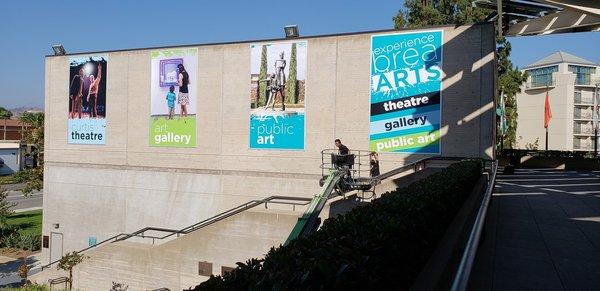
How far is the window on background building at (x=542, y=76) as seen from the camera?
273 ft

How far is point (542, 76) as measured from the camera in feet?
278

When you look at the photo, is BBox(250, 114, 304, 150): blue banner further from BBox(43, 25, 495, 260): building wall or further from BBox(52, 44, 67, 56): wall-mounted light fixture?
BBox(52, 44, 67, 56): wall-mounted light fixture

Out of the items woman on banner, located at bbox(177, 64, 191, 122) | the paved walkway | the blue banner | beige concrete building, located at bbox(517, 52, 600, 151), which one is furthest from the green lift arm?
beige concrete building, located at bbox(517, 52, 600, 151)

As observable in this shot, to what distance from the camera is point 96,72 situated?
1148 inches

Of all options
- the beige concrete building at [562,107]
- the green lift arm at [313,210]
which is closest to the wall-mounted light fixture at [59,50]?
Answer: the green lift arm at [313,210]

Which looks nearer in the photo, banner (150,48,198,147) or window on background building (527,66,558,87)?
banner (150,48,198,147)

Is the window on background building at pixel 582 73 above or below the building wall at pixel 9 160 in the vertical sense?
above

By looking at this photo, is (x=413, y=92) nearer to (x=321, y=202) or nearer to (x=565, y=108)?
(x=321, y=202)

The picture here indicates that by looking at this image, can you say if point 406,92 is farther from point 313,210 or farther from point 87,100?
point 87,100

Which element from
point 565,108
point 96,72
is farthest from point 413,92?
point 565,108

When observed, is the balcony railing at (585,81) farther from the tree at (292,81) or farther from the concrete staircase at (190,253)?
the concrete staircase at (190,253)

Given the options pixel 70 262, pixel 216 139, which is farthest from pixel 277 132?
pixel 70 262

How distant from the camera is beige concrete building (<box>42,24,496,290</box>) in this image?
20.3m

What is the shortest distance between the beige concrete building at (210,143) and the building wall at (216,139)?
0.17 ft
